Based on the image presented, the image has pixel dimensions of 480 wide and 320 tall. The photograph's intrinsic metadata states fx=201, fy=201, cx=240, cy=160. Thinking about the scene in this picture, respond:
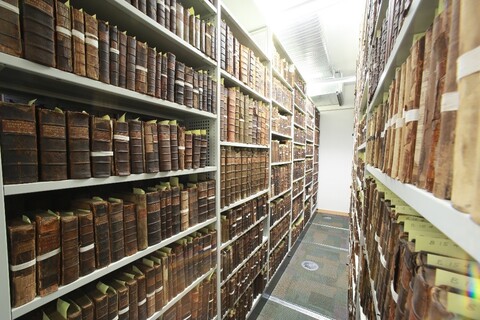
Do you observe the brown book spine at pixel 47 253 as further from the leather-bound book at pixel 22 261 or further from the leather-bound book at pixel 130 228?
the leather-bound book at pixel 130 228

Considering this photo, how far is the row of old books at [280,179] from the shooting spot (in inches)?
91.0

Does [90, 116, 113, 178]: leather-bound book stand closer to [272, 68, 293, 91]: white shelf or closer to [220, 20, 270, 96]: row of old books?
[220, 20, 270, 96]: row of old books

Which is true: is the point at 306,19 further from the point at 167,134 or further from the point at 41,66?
the point at 41,66

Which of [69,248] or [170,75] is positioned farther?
[170,75]

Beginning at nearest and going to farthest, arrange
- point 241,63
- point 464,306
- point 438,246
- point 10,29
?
point 464,306 < point 438,246 < point 10,29 < point 241,63

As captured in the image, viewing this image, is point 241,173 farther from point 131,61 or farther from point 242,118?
point 131,61

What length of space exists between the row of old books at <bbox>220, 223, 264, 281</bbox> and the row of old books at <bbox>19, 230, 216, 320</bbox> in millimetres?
149

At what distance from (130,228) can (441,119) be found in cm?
98

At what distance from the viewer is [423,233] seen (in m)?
0.48

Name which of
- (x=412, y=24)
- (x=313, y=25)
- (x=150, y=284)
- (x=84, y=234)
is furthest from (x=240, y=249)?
(x=313, y=25)

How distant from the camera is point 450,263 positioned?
34cm

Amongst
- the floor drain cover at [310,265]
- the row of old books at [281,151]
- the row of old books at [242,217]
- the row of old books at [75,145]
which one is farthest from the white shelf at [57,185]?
the floor drain cover at [310,265]

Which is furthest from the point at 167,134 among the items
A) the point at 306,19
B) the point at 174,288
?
the point at 306,19

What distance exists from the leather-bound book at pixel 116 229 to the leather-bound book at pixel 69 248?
117mm
